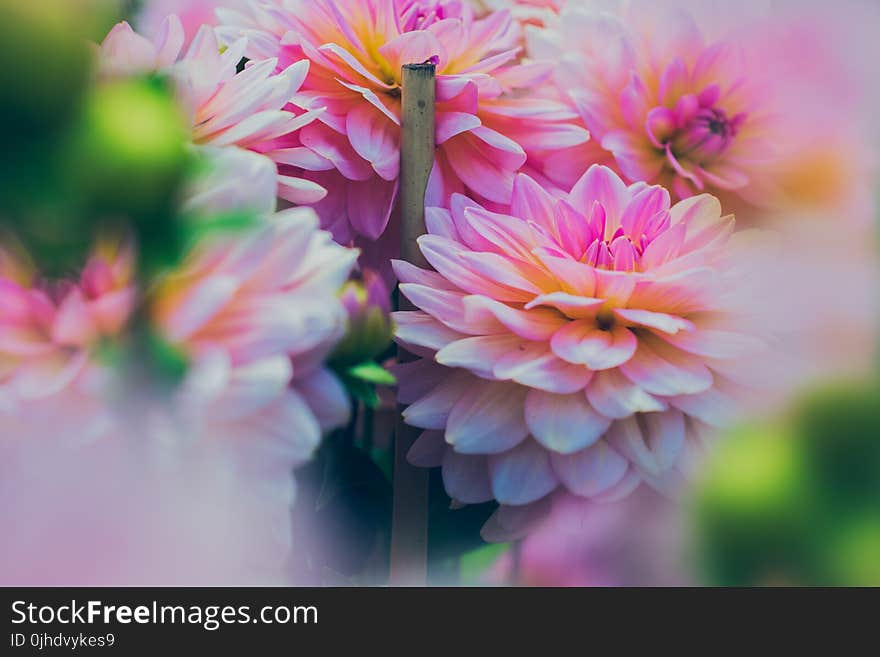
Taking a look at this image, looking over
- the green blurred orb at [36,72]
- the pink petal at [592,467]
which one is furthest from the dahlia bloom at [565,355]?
the green blurred orb at [36,72]

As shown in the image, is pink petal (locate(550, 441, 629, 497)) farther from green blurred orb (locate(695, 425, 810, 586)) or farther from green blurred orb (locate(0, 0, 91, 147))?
green blurred orb (locate(0, 0, 91, 147))

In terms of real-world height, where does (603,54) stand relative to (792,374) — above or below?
above

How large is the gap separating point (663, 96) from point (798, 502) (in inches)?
6.4

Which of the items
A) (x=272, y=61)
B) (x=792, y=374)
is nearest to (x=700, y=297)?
(x=792, y=374)

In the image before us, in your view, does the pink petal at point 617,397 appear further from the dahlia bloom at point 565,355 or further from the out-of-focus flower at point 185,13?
the out-of-focus flower at point 185,13

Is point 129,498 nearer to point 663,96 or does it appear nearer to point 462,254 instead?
point 462,254

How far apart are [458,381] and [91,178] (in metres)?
0.12

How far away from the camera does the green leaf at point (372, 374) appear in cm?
24

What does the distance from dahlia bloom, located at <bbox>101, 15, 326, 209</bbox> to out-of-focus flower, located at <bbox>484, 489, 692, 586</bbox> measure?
0.12 meters

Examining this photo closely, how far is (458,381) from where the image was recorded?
272 mm

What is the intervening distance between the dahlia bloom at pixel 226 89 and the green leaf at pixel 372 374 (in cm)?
5

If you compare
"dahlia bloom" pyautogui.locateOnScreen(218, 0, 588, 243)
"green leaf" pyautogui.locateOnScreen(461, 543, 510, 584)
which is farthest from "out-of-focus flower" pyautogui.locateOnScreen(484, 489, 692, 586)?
"dahlia bloom" pyautogui.locateOnScreen(218, 0, 588, 243)

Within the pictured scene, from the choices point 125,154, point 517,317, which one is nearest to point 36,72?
point 125,154

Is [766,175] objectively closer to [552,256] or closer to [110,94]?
[552,256]
